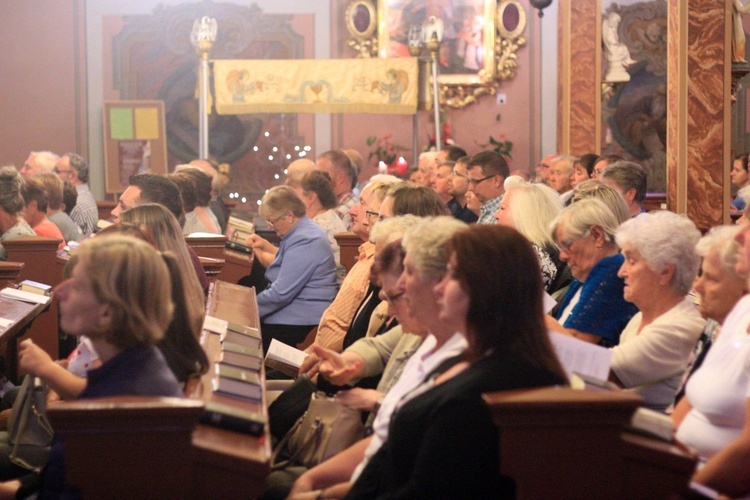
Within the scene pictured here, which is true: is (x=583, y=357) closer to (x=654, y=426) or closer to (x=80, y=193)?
(x=654, y=426)

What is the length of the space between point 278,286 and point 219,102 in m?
5.17

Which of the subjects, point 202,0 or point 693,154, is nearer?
point 693,154

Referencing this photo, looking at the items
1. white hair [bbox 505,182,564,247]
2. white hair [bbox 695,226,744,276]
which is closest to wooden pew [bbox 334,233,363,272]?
white hair [bbox 505,182,564,247]

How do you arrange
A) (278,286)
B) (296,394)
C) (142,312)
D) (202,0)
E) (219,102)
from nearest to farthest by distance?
(142,312)
(296,394)
(278,286)
(219,102)
(202,0)

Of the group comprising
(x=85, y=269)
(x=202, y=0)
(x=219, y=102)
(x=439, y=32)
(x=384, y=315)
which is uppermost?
(x=202, y=0)

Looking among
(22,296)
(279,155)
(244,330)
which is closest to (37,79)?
(279,155)

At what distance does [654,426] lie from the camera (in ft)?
8.00

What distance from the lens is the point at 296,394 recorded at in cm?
420

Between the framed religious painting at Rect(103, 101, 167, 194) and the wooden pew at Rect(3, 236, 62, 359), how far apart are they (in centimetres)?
730

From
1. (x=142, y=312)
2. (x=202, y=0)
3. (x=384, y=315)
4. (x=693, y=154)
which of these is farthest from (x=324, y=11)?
(x=142, y=312)

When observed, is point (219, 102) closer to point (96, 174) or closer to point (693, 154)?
point (96, 174)

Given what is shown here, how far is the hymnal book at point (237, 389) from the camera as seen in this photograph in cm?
315

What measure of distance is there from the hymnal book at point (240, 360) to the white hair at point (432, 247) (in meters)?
0.81

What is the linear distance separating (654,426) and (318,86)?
357 inches
